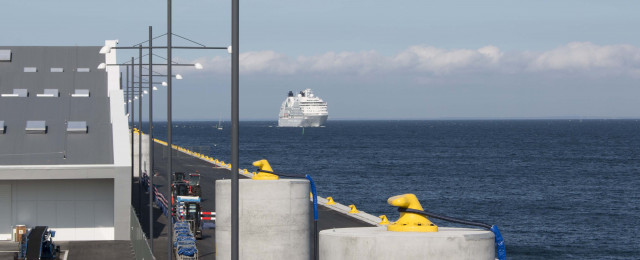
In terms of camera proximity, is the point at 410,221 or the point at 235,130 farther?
the point at 235,130

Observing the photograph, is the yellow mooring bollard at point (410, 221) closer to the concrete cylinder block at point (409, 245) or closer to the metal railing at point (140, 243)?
the concrete cylinder block at point (409, 245)

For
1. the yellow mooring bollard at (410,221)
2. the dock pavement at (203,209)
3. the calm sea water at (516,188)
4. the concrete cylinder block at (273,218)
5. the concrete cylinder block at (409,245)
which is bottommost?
the calm sea water at (516,188)

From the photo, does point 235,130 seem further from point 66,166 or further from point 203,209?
point 203,209

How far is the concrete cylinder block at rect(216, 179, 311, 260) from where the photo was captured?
2828cm

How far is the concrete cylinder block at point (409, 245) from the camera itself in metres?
15.7

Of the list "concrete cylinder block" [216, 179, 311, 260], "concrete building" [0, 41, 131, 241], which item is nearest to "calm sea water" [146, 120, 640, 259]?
"concrete building" [0, 41, 131, 241]

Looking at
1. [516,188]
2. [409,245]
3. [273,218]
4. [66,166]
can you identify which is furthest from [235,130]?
[516,188]

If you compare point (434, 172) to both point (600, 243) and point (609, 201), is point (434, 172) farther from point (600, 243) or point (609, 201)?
point (600, 243)

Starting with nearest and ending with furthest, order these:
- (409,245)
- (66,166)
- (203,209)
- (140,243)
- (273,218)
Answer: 1. (409,245)
2. (273,218)
3. (140,243)
4. (66,166)
5. (203,209)

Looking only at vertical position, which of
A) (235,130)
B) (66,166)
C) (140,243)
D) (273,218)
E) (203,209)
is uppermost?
(235,130)

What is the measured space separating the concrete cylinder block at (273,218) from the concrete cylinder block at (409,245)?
39.7 feet

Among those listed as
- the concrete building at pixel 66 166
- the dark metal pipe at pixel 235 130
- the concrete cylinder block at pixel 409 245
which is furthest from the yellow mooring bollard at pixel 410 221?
the concrete building at pixel 66 166

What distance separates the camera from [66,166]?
1746 inches

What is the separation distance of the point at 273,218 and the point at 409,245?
1301 cm
